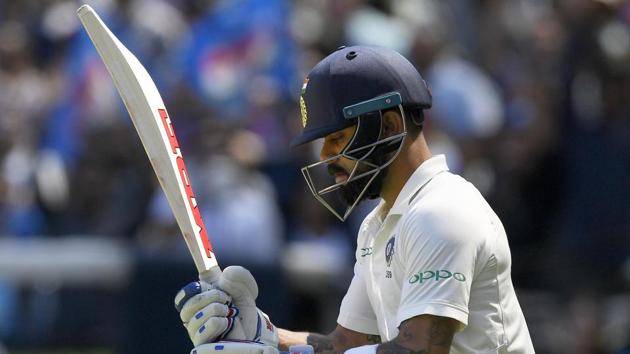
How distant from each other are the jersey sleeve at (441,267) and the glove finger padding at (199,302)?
0.64m

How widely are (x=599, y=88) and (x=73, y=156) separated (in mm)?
4465

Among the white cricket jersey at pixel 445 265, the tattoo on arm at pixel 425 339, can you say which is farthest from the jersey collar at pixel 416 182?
the tattoo on arm at pixel 425 339

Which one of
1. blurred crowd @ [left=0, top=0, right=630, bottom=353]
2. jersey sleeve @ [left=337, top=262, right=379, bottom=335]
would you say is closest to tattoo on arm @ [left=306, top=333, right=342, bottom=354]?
jersey sleeve @ [left=337, top=262, right=379, bottom=335]

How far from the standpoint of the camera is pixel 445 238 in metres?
4.35

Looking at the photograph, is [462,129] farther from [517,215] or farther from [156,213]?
[156,213]

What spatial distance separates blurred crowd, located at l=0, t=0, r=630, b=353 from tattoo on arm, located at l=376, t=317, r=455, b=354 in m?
4.24

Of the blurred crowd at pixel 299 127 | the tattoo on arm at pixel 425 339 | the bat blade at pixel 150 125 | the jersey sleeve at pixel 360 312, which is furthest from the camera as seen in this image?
the blurred crowd at pixel 299 127

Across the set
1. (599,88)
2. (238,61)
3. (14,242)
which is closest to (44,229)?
(14,242)

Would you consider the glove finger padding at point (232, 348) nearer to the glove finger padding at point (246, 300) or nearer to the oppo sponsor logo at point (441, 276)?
the glove finger padding at point (246, 300)

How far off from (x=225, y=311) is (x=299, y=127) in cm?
602

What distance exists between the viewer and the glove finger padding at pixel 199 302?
460 cm

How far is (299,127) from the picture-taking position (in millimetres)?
10555

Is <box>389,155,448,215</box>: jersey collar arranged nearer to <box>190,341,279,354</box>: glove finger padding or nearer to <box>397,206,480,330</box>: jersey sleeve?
<box>397,206,480,330</box>: jersey sleeve

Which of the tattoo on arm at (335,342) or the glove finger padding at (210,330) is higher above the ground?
the glove finger padding at (210,330)
